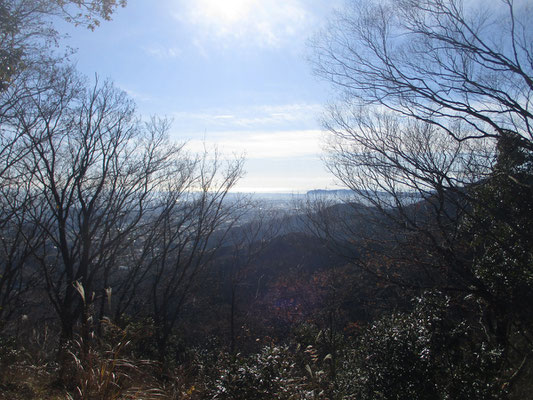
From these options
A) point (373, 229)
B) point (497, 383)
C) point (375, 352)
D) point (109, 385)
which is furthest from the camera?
point (373, 229)

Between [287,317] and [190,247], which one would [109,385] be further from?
[287,317]

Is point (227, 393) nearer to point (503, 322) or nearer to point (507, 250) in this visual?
point (507, 250)

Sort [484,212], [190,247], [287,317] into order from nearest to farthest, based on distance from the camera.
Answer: [484,212], [190,247], [287,317]

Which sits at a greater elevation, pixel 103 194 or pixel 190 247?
pixel 103 194

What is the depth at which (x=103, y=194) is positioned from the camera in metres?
9.52

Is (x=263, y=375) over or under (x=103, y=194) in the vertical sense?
under

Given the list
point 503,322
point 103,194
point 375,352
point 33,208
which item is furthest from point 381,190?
point 33,208

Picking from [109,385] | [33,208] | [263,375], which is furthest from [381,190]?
[33,208]

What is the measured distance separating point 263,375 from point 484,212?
207 inches

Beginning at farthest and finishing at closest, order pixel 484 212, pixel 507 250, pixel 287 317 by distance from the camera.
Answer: pixel 287 317
pixel 484 212
pixel 507 250

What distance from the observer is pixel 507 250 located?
5625 millimetres

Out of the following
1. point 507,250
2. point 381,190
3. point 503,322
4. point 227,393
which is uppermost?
point 381,190

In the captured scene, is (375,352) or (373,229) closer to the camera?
(375,352)

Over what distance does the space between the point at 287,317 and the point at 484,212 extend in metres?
12.2
